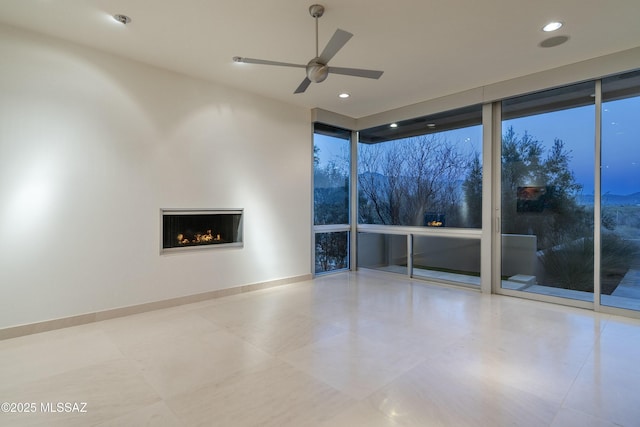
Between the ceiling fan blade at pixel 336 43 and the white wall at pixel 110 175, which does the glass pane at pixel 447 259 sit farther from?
the ceiling fan blade at pixel 336 43

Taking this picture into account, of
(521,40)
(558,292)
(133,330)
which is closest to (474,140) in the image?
(521,40)

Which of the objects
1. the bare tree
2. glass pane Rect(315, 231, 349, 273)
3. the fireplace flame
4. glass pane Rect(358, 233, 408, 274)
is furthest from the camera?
glass pane Rect(315, 231, 349, 273)

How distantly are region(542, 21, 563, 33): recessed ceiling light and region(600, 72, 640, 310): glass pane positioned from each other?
1360 mm

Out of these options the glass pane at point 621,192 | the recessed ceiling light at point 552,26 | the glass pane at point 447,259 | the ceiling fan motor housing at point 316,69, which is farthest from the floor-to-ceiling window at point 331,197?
the glass pane at point 621,192

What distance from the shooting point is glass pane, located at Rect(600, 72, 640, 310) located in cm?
366

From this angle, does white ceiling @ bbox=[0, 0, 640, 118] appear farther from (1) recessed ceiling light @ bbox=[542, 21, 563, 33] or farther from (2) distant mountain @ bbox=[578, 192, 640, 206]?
(2) distant mountain @ bbox=[578, 192, 640, 206]

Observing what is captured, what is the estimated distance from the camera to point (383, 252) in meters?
6.16

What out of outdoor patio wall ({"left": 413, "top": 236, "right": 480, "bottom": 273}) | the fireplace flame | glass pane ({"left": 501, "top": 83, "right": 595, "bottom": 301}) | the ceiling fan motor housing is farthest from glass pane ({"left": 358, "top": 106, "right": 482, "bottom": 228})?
the ceiling fan motor housing

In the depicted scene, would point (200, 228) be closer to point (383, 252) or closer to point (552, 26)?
point (383, 252)

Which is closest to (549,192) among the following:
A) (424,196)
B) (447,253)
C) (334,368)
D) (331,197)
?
(447,253)

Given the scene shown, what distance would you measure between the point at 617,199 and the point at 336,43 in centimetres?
375

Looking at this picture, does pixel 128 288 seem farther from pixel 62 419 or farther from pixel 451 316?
pixel 451 316

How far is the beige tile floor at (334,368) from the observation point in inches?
77.2

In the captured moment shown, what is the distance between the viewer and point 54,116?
329cm
